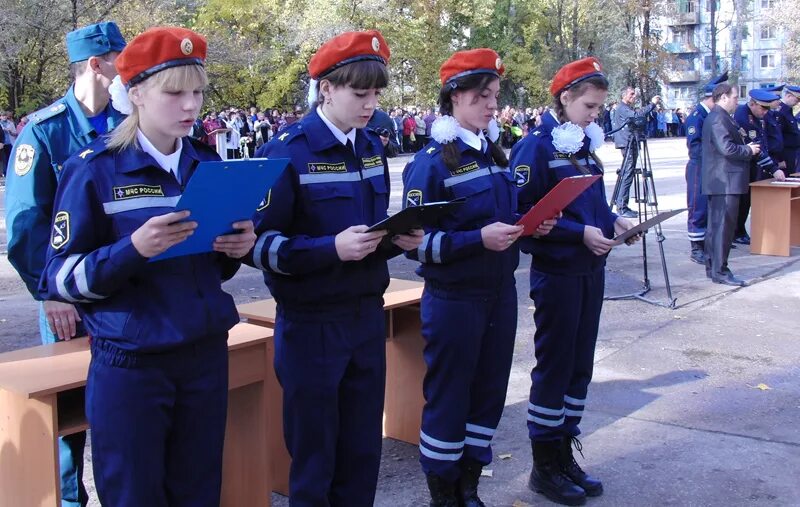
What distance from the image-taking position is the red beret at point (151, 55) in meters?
2.47

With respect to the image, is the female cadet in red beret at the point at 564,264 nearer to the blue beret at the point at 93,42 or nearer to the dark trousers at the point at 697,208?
the blue beret at the point at 93,42

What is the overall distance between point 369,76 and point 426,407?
5.09 ft

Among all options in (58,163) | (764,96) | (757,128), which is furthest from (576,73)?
(757,128)

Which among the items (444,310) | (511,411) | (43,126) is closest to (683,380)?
(511,411)

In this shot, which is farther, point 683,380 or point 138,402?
point 683,380

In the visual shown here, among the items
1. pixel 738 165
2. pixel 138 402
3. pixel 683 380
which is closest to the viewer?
pixel 138 402

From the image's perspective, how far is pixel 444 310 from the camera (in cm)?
362

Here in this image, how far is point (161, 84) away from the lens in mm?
2463

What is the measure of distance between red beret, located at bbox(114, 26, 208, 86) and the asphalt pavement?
2413 millimetres

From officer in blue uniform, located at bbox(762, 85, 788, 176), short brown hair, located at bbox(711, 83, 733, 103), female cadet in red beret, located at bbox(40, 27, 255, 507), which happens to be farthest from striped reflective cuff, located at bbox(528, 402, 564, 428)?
officer in blue uniform, located at bbox(762, 85, 788, 176)

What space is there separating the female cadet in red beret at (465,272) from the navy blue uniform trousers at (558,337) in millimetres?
319

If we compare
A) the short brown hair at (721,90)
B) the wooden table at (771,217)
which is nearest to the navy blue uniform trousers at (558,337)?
the short brown hair at (721,90)

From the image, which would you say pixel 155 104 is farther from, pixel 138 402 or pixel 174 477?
pixel 174 477

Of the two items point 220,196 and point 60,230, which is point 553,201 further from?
point 60,230
